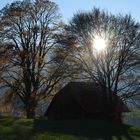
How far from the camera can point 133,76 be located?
4481cm

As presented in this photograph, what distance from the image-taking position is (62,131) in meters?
28.3

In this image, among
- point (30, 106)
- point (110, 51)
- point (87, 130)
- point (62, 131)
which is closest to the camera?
point (62, 131)

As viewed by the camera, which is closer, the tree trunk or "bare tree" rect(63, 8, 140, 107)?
"bare tree" rect(63, 8, 140, 107)

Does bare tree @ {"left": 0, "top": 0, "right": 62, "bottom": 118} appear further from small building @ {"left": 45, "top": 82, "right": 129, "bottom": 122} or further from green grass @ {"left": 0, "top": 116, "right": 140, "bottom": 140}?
green grass @ {"left": 0, "top": 116, "right": 140, "bottom": 140}

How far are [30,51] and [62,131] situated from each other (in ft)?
73.1

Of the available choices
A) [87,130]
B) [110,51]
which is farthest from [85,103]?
[87,130]

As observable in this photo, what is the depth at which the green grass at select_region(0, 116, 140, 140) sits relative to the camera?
24.1 metres

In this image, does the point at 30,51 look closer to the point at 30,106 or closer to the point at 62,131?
the point at 30,106

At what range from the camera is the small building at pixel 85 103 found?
4472 cm

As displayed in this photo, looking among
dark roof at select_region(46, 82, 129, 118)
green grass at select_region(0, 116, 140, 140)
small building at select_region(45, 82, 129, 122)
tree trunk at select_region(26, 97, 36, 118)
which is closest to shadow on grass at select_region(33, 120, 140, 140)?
green grass at select_region(0, 116, 140, 140)

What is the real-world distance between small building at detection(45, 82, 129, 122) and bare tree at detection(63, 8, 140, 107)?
1.34 m

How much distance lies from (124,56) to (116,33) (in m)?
2.43

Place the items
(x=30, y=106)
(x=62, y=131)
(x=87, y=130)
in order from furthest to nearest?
(x=30, y=106)
(x=87, y=130)
(x=62, y=131)

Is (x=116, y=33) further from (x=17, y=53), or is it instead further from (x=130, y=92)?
(x=17, y=53)
